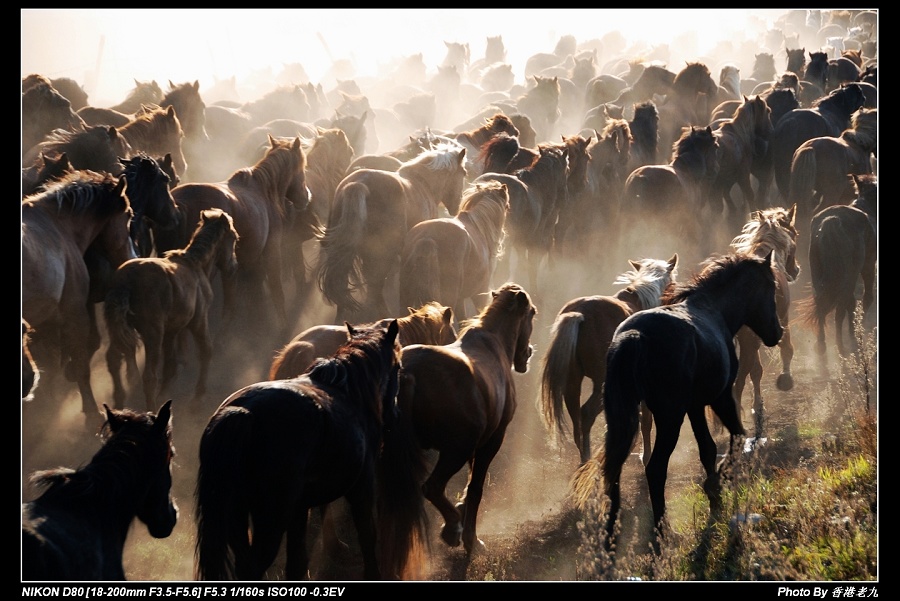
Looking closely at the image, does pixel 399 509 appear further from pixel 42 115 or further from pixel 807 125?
pixel 807 125

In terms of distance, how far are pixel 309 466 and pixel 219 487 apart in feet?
1.84

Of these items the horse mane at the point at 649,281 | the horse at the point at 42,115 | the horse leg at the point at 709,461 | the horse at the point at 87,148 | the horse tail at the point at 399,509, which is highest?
the horse at the point at 42,115

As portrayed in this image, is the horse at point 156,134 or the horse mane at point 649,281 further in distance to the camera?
the horse at point 156,134

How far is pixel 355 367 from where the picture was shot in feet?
18.4

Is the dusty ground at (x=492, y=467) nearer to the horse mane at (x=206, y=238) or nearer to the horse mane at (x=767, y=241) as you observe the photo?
the horse mane at (x=206, y=238)

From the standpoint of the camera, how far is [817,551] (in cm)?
612

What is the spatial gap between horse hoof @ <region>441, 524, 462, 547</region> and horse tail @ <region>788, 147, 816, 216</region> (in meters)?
10.9

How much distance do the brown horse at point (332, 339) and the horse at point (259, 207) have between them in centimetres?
356

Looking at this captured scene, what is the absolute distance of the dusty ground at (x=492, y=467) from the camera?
22.4 feet

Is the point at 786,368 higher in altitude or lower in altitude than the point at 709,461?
lower

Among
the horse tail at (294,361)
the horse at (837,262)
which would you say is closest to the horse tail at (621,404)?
the horse tail at (294,361)

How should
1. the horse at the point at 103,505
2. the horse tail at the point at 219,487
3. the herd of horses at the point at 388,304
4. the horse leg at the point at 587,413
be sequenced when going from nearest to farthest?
1. the horse at the point at 103,505
2. the horse tail at the point at 219,487
3. the herd of horses at the point at 388,304
4. the horse leg at the point at 587,413

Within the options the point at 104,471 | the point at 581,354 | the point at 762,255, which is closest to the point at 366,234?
the point at 581,354

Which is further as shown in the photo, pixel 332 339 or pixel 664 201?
pixel 664 201
